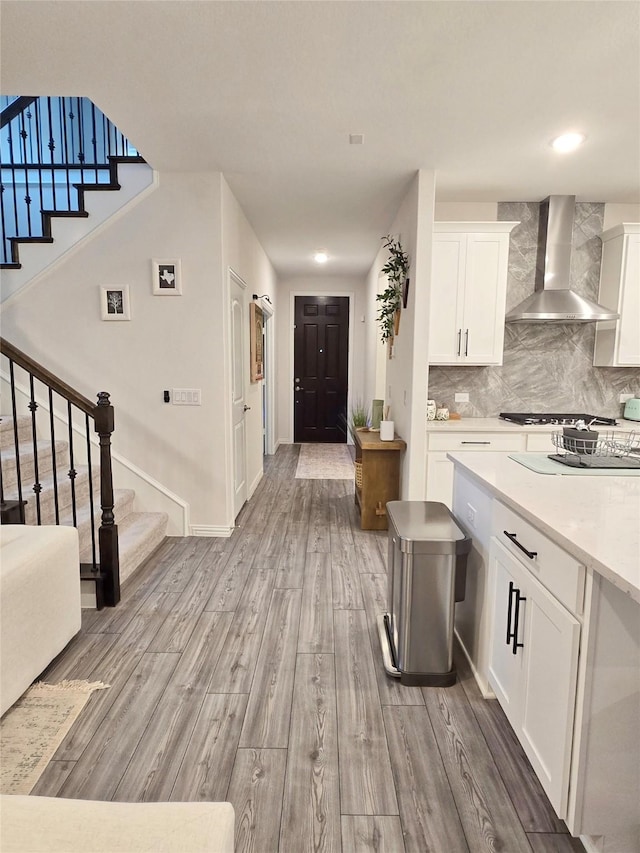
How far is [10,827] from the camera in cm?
87

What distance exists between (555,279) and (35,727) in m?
4.34

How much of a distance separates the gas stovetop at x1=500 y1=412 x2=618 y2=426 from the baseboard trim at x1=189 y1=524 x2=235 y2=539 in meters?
2.44

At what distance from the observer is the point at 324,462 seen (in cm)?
657

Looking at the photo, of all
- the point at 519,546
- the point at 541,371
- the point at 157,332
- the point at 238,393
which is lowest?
the point at 519,546

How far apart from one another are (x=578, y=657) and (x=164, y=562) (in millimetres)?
2664

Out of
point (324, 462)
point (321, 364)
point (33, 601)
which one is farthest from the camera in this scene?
point (321, 364)

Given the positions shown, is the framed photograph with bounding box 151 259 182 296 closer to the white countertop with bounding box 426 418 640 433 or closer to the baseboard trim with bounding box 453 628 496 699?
the white countertop with bounding box 426 418 640 433

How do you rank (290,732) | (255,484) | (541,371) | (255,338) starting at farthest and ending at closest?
(255,484) < (255,338) < (541,371) < (290,732)

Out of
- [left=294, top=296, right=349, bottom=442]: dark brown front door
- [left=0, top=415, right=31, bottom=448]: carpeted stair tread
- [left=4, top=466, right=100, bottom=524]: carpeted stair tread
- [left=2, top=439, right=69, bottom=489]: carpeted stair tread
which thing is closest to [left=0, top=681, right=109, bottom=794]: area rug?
[left=4, top=466, right=100, bottom=524]: carpeted stair tread

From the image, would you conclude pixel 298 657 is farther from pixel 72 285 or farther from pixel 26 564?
pixel 72 285

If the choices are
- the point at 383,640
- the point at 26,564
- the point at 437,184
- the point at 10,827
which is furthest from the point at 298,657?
the point at 437,184

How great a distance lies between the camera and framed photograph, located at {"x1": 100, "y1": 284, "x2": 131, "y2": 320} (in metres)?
3.51

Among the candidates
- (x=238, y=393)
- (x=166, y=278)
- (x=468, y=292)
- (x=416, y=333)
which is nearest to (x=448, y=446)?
(x=416, y=333)

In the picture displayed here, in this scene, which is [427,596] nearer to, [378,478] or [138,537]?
[378,478]
